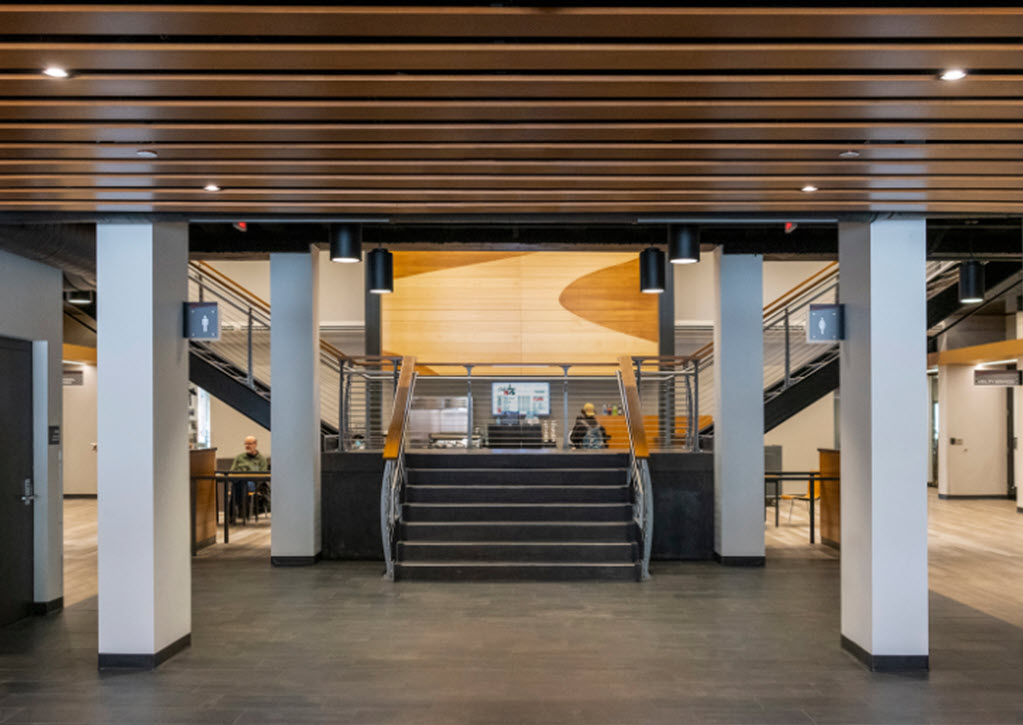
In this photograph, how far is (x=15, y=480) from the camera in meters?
6.71

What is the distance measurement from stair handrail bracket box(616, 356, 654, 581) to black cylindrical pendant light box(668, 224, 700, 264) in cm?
232

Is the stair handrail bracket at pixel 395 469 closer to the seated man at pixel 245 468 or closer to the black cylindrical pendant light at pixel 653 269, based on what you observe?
the black cylindrical pendant light at pixel 653 269

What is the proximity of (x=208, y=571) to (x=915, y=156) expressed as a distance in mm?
7473

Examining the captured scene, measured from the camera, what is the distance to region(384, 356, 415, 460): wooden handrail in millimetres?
8523

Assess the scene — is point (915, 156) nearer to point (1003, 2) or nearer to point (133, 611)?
point (1003, 2)

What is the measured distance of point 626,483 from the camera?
A: 31.0 ft

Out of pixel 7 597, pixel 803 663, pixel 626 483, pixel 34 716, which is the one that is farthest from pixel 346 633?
pixel 626 483

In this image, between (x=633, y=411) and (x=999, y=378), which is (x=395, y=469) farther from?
(x=999, y=378)

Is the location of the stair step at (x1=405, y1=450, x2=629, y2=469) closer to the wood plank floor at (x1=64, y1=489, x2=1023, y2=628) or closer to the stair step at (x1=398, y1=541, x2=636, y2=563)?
the stair step at (x1=398, y1=541, x2=636, y2=563)

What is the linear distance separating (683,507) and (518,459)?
6.21 ft

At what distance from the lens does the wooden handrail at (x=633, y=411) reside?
865 centimetres

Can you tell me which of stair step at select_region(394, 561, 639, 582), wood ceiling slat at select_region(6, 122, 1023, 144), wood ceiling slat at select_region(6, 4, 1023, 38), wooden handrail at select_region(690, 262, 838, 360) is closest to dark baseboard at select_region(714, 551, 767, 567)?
stair step at select_region(394, 561, 639, 582)

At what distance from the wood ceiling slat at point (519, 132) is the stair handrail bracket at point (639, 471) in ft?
16.4

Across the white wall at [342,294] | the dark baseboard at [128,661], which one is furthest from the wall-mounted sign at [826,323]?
the white wall at [342,294]
